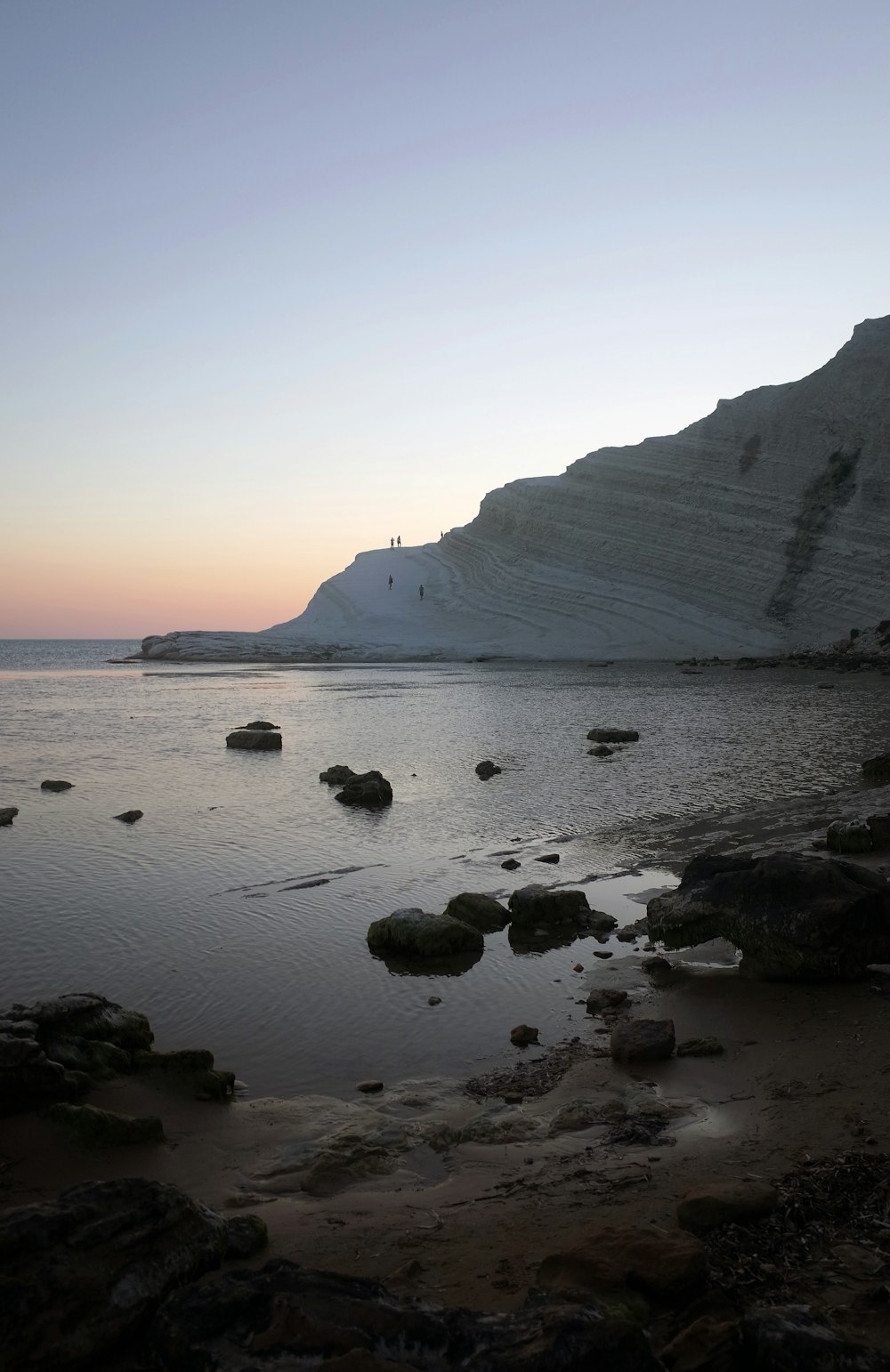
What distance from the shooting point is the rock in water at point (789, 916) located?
6016 millimetres

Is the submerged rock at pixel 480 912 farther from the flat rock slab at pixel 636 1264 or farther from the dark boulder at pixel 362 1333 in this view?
the dark boulder at pixel 362 1333

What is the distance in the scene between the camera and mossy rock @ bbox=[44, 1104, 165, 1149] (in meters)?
4.11

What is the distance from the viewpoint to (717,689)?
3109 centimetres

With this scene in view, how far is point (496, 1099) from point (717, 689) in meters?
27.8

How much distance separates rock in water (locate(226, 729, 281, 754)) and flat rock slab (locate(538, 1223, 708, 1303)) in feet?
53.0

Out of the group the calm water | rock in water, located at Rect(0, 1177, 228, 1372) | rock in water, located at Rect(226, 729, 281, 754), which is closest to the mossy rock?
the calm water

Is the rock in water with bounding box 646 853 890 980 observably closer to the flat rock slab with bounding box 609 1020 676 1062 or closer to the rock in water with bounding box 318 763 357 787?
the flat rock slab with bounding box 609 1020 676 1062

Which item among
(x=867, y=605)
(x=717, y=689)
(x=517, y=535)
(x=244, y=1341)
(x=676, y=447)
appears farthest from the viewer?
(x=517, y=535)

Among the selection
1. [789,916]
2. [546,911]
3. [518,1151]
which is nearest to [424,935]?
[546,911]

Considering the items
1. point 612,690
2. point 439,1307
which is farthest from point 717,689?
point 439,1307

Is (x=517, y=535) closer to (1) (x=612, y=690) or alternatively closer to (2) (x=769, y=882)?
(1) (x=612, y=690)

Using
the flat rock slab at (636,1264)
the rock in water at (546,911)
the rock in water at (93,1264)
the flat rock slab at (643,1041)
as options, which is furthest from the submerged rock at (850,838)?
the rock in water at (93,1264)

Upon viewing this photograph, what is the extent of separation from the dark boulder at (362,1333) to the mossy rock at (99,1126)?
1.61m

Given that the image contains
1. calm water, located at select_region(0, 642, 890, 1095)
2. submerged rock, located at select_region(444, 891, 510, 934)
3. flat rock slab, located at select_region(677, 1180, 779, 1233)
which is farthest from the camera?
submerged rock, located at select_region(444, 891, 510, 934)
